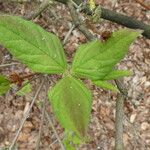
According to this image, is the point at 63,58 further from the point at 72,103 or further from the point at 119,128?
the point at 119,128

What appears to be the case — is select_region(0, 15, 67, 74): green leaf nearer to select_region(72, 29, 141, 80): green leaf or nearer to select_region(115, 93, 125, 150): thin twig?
select_region(72, 29, 141, 80): green leaf

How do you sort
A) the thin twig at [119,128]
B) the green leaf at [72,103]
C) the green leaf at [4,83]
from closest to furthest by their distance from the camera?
the green leaf at [72,103]
the green leaf at [4,83]
the thin twig at [119,128]

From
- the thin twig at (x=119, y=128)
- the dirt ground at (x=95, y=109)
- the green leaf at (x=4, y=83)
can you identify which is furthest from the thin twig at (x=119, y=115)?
the dirt ground at (x=95, y=109)

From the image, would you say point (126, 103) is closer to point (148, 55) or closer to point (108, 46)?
point (148, 55)

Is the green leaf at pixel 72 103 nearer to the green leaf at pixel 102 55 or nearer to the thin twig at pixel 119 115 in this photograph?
the green leaf at pixel 102 55

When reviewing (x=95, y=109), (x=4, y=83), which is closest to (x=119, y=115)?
(x=4, y=83)

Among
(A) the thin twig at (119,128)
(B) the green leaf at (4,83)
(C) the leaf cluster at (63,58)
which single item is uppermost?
(C) the leaf cluster at (63,58)

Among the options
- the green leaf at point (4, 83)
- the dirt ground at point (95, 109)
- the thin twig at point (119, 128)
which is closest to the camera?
the green leaf at point (4, 83)
